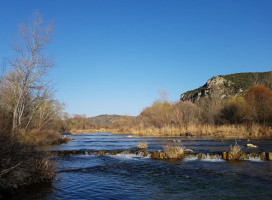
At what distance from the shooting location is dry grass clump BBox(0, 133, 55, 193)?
6633 millimetres

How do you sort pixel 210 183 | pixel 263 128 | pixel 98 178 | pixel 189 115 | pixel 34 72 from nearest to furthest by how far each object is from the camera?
pixel 210 183 < pixel 98 178 < pixel 34 72 < pixel 263 128 < pixel 189 115

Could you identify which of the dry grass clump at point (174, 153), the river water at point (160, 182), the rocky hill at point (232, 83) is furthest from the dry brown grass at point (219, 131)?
the rocky hill at point (232, 83)

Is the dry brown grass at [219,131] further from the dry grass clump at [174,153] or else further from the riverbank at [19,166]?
the riverbank at [19,166]

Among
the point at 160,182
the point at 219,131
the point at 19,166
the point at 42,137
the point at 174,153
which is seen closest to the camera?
the point at 19,166

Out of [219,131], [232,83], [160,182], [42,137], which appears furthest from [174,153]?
[232,83]

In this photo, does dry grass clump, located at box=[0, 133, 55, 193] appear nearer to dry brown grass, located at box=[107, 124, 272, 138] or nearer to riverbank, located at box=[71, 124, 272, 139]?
riverbank, located at box=[71, 124, 272, 139]

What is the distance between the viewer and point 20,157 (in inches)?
289

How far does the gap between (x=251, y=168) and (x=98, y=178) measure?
726cm

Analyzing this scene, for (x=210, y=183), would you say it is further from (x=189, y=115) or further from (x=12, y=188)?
(x=189, y=115)

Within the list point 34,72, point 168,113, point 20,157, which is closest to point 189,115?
point 168,113

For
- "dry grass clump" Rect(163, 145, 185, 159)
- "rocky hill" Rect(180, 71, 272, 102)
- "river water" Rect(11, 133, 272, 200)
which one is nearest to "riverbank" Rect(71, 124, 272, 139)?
"dry grass clump" Rect(163, 145, 185, 159)

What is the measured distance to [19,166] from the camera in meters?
7.14

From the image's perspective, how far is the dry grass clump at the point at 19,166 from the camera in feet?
21.8

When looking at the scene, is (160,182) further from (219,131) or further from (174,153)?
(219,131)
